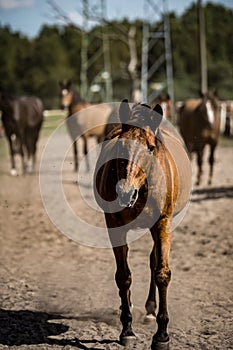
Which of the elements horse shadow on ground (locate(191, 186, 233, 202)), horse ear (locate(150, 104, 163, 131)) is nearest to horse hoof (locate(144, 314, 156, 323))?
horse ear (locate(150, 104, 163, 131))

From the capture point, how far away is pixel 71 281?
589 cm

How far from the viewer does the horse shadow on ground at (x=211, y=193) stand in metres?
10.3

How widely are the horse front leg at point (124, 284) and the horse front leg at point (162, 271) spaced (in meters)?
0.25

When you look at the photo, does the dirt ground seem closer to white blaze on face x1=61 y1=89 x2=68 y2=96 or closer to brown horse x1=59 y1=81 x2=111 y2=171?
brown horse x1=59 y1=81 x2=111 y2=171

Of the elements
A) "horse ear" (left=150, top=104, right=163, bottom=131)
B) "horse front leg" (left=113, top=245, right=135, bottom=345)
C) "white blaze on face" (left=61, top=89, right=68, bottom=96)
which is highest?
"white blaze on face" (left=61, top=89, right=68, bottom=96)

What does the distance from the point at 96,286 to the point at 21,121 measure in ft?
29.9

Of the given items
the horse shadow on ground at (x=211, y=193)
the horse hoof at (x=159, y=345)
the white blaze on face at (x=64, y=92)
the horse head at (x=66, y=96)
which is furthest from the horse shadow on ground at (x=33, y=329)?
the white blaze on face at (x=64, y=92)

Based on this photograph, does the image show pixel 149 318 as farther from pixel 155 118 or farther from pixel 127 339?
pixel 155 118

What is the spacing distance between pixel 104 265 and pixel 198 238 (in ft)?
5.49

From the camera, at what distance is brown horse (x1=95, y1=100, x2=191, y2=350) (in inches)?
143

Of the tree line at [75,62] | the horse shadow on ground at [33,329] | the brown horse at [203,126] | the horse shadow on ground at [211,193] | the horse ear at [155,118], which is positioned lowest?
the horse shadow on ground at [211,193]

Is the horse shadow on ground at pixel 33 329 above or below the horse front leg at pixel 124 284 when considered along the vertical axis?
below

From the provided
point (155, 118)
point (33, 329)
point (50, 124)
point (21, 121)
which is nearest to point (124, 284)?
point (33, 329)

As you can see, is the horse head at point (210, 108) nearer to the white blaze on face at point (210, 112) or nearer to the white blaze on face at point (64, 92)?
the white blaze on face at point (210, 112)
